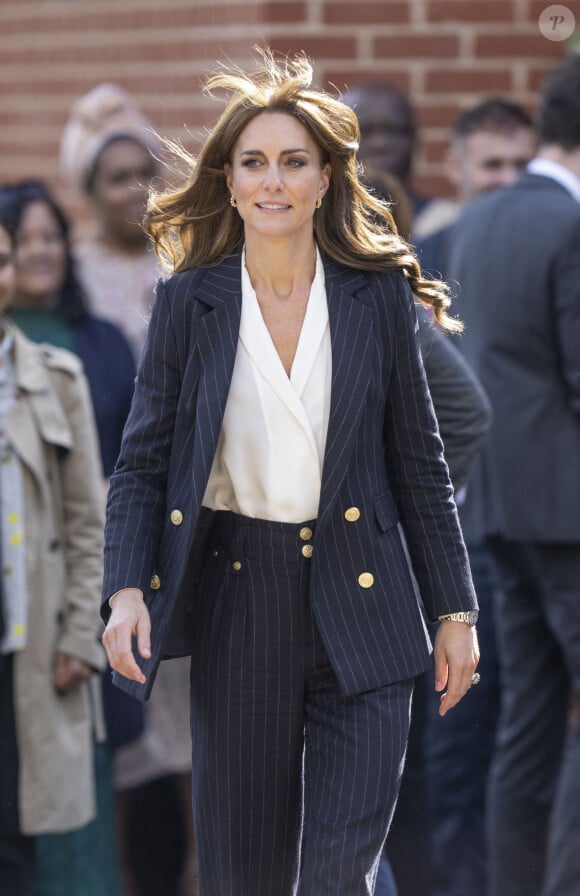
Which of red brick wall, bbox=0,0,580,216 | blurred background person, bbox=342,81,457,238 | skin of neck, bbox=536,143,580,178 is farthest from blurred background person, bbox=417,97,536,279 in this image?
skin of neck, bbox=536,143,580,178

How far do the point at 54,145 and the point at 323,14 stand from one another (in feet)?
4.02

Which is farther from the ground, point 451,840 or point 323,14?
point 323,14

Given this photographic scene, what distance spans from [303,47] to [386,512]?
3155 millimetres

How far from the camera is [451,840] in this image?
5.26 m

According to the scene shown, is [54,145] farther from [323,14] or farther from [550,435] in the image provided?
[550,435]

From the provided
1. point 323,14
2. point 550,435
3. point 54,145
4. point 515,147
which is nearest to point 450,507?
point 550,435

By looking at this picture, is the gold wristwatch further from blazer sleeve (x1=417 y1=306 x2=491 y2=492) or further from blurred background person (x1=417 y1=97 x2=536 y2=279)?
blurred background person (x1=417 y1=97 x2=536 y2=279)

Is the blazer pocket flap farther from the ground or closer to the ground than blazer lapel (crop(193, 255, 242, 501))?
closer to the ground

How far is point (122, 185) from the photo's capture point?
5793mm

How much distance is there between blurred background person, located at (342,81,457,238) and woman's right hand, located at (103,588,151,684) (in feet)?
9.55

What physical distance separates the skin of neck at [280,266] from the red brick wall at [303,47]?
9.21ft

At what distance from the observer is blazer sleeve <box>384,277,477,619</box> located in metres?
3.12

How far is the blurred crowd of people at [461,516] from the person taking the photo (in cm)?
428

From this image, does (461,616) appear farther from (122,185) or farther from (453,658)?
(122,185)
